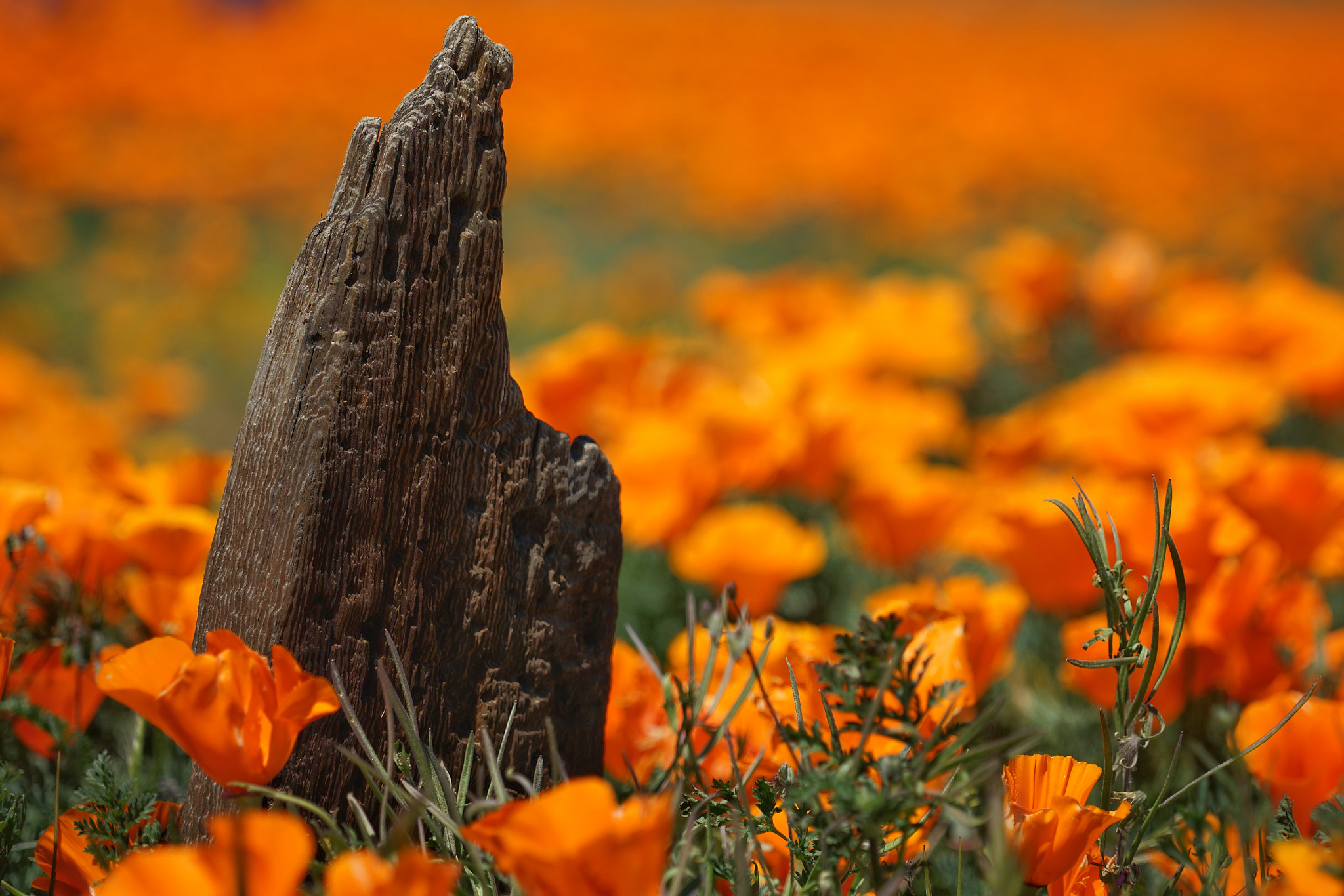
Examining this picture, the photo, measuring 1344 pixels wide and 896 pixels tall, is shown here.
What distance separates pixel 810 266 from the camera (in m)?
6.64

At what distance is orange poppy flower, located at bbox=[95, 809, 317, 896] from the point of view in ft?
1.56

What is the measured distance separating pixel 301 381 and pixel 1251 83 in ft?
36.3

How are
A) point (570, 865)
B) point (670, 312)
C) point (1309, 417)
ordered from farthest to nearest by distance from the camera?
point (670, 312) → point (1309, 417) → point (570, 865)

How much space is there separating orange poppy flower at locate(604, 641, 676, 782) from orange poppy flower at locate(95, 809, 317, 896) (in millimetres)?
473

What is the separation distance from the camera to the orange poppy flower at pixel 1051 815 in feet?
2.23

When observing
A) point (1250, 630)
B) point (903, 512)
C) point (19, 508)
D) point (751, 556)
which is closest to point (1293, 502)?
point (1250, 630)

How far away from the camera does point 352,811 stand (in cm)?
83

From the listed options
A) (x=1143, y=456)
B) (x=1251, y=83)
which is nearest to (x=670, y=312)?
(x=1143, y=456)

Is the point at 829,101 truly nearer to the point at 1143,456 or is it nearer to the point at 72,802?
the point at 1143,456

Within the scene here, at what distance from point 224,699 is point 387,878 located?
0.22 metres

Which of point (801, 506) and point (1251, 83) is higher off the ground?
point (1251, 83)

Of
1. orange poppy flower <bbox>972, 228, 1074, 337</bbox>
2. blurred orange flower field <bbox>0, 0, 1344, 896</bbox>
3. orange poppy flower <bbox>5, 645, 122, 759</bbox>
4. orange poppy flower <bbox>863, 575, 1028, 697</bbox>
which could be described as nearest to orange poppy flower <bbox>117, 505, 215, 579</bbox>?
blurred orange flower field <bbox>0, 0, 1344, 896</bbox>

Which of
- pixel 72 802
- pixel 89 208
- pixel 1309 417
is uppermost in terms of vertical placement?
pixel 89 208

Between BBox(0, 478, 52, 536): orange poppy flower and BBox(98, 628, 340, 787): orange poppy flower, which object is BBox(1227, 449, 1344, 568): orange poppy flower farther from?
BBox(0, 478, 52, 536): orange poppy flower
